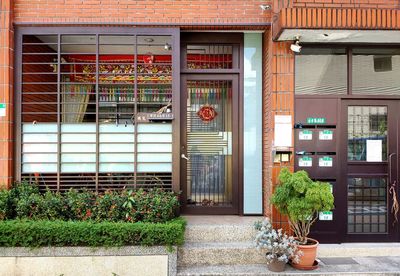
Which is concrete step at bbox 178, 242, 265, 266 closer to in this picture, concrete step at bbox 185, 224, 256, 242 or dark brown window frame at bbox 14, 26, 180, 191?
concrete step at bbox 185, 224, 256, 242

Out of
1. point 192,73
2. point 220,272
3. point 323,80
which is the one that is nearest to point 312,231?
point 220,272

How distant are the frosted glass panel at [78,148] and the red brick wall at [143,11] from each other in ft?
6.46

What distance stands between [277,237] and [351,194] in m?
1.70

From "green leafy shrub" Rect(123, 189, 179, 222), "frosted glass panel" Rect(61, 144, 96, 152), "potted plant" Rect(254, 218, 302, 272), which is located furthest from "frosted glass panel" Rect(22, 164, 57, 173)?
"potted plant" Rect(254, 218, 302, 272)

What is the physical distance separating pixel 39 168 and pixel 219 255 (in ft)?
10.3

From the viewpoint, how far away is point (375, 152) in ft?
18.2

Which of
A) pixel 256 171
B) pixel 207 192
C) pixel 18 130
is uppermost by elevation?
pixel 18 130

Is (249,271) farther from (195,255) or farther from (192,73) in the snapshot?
(192,73)

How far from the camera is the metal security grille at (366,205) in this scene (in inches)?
219

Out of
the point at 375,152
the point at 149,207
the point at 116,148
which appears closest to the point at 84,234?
the point at 149,207

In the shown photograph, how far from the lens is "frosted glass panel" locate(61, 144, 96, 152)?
5.49 meters

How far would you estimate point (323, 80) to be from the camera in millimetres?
5504

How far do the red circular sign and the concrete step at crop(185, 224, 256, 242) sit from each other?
1891 mm

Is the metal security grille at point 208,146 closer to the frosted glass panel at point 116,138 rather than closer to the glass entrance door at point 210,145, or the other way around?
the glass entrance door at point 210,145
